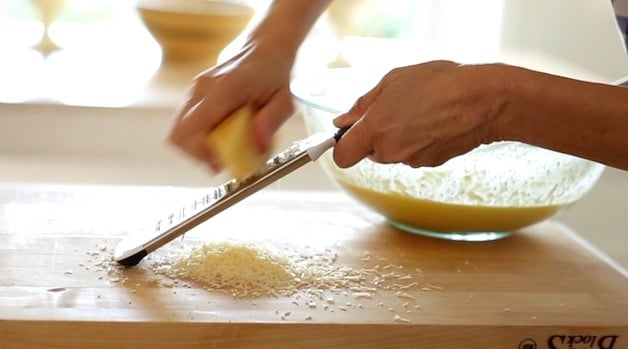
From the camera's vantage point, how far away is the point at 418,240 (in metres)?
0.96

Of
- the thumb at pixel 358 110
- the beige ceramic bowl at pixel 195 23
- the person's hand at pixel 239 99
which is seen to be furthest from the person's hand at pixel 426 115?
the beige ceramic bowl at pixel 195 23

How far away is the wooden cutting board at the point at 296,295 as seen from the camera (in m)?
0.72

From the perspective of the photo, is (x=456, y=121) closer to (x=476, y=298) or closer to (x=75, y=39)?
(x=476, y=298)

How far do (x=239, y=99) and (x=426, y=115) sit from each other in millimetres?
181

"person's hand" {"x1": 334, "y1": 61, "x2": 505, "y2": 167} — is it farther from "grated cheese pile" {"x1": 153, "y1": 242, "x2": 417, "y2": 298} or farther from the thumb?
"grated cheese pile" {"x1": 153, "y1": 242, "x2": 417, "y2": 298}

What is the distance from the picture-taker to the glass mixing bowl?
90cm

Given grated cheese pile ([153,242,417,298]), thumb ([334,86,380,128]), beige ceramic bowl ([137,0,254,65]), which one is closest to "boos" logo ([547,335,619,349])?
grated cheese pile ([153,242,417,298])

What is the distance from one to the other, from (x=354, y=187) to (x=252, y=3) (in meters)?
0.53

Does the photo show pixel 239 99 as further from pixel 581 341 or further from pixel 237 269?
pixel 581 341

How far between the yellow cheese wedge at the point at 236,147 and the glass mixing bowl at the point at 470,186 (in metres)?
0.10

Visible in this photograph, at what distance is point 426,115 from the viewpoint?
2.40 ft

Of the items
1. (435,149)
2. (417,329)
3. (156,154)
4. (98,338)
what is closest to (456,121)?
(435,149)

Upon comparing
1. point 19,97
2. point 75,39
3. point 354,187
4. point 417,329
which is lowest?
point 417,329

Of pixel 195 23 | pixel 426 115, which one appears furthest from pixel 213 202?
pixel 195 23
